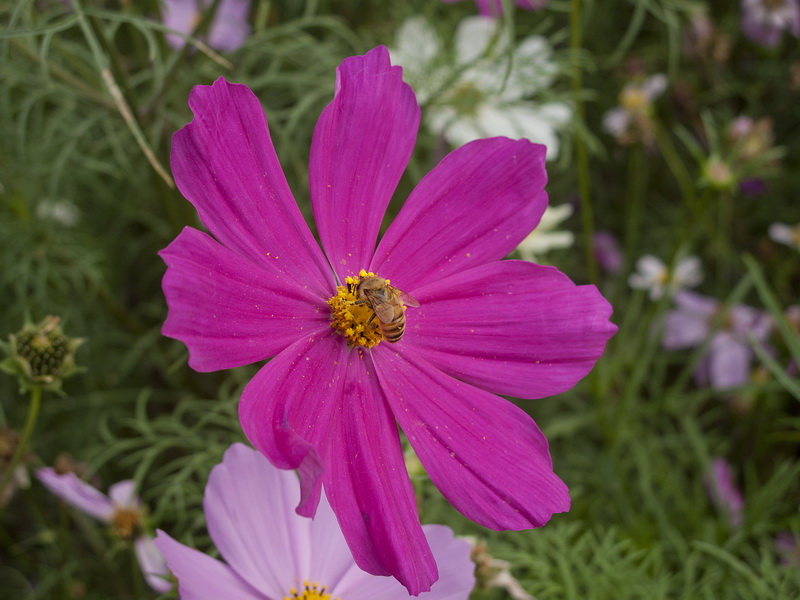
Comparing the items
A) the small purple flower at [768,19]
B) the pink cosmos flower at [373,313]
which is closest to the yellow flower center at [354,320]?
the pink cosmos flower at [373,313]

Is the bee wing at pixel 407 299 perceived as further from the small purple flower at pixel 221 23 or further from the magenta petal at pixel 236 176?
the small purple flower at pixel 221 23

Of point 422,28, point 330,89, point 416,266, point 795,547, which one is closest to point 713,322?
point 795,547

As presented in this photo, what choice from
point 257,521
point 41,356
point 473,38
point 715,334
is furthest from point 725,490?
point 41,356

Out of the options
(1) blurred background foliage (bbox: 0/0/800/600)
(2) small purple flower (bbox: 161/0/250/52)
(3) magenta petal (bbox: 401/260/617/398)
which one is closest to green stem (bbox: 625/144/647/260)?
(1) blurred background foliage (bbox: 0/0/800/600)

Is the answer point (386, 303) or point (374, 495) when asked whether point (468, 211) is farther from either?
point (374, 495)

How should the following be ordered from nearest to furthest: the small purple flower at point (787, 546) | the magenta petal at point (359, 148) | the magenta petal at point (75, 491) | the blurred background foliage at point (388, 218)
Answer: the magenta petal at point (359, 148) < the magenta petal at point (75, 491) < the blurred background foliage at point (388, 218) < the small purple flower at point (787, 546)

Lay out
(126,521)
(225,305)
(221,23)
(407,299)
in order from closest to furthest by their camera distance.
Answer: (225,305), (407,299), (126,521), (221,23)
